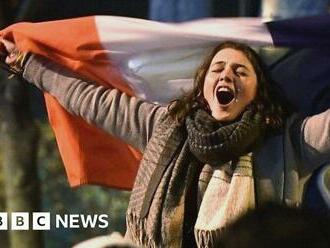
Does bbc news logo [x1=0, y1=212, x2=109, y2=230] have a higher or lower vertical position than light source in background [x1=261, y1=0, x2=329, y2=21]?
lower

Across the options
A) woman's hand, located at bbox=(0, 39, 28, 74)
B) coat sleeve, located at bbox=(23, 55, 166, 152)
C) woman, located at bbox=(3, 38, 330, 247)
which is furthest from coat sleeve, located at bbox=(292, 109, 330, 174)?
woman's hand, located at bbox=(0, 39, 28, 74)

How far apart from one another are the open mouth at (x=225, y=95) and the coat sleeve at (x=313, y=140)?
0.57 feet

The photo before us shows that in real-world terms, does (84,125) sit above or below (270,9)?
below

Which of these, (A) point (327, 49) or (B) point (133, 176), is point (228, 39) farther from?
(B) point (133, 176)

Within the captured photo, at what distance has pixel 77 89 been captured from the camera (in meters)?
1.89

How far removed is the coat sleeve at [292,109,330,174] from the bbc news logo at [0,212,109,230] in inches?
19.8

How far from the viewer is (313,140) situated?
1791 millimetres

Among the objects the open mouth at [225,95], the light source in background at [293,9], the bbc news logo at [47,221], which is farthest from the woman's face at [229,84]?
the bbc news logo at [47,221]

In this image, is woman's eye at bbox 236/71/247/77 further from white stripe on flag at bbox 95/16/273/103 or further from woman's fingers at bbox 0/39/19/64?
woman's fingers at bbox 0/39/19/64

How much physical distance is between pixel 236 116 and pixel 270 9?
27 cm

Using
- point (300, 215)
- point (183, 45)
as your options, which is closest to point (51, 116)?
point (183, 45)

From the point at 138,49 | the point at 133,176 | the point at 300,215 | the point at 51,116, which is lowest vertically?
the point at 133,176

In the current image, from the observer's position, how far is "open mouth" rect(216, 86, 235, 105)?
71.6 inches

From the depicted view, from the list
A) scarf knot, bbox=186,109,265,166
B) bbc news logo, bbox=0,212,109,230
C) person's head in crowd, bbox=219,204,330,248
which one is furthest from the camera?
bbc news logo, bbox=0,212,109,230
